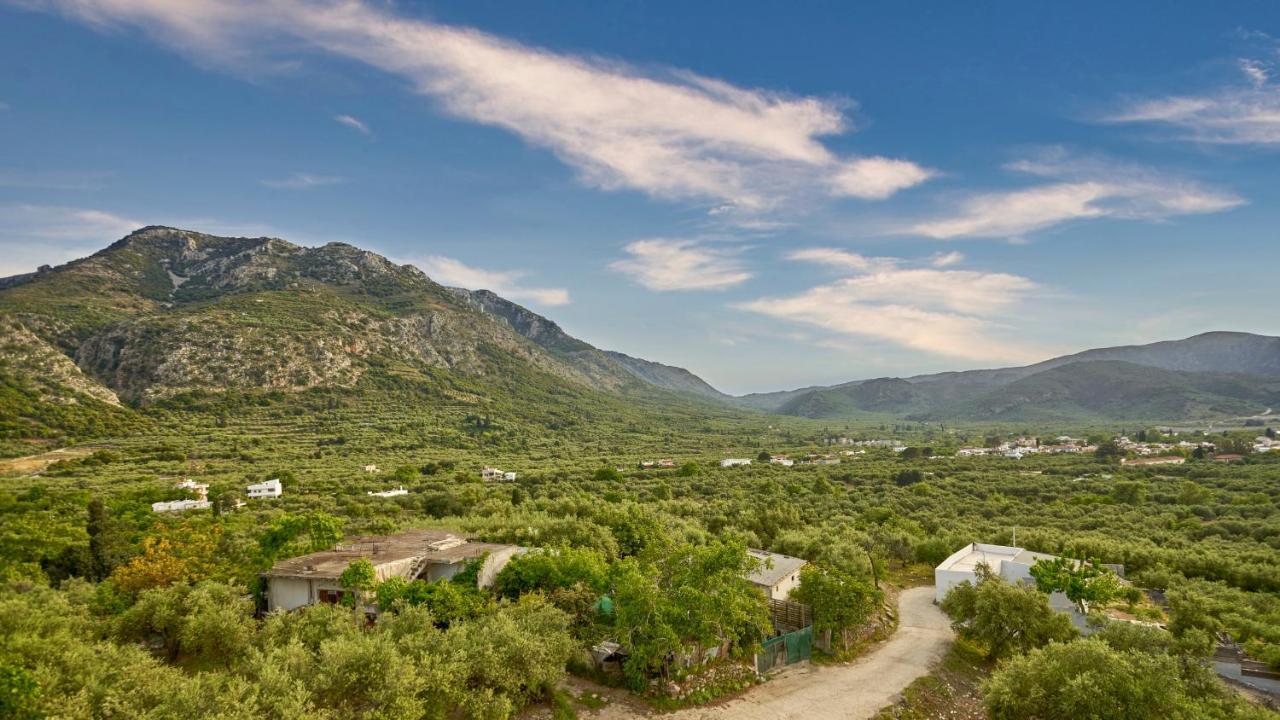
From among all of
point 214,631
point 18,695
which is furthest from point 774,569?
point 18,695

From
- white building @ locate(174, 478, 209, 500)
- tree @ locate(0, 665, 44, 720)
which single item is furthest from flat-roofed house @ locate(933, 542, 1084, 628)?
white building @ locate(174, 478, 209, 500)

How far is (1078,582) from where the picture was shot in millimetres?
24359

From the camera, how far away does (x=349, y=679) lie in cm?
1323

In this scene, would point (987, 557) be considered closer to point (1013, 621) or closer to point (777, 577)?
point (1013, 621)

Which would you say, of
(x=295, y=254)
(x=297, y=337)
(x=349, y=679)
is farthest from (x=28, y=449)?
(x=295, y=254)

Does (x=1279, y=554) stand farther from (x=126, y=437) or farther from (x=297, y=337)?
(x=297, y=337)

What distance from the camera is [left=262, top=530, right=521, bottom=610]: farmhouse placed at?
2169 centimetres

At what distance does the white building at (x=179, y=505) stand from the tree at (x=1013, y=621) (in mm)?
55417

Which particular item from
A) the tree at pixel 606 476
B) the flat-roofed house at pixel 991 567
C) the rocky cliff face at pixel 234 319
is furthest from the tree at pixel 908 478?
the rocky cliff face at pixel 234 319

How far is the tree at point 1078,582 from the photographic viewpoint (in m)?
24.1

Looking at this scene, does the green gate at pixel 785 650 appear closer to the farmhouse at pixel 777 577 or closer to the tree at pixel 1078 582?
the farmhouse at pixel 777 577

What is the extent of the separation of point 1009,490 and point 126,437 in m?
115

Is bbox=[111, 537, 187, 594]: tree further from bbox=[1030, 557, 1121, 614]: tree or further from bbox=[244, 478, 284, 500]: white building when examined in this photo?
bbox=[1030, 557, 1121, 614]: tree

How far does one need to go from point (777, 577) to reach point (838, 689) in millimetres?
6790
